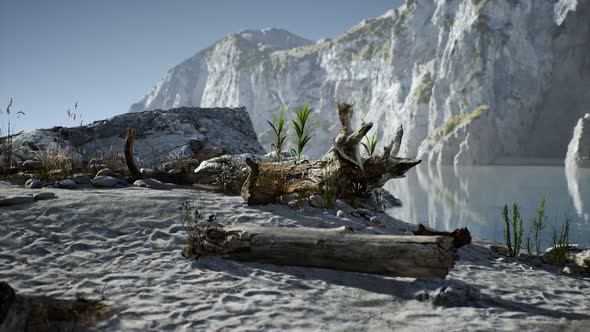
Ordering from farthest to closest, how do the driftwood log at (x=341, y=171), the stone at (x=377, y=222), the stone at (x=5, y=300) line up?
the driftwood log at (x=341, y=171)
the stone at (x=377, y=222)
the stone at (x=5, y=300)

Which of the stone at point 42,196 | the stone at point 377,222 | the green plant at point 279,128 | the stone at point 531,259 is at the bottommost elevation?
the stone at point 531,259

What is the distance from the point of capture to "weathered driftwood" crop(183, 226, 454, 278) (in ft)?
13.0

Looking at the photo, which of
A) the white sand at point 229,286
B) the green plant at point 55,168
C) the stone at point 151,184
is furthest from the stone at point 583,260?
the green plant at point 55,168

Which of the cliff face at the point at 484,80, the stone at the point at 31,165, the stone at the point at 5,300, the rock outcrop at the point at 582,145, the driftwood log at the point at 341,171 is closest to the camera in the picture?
the stone at the point at 5,300

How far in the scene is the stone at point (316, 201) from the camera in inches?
267

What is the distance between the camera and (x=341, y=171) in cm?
746

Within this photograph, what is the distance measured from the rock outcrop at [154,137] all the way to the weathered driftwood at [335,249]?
743cm

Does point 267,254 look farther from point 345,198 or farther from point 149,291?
point 345,198

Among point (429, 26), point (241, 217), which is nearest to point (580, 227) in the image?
point (241, 217)

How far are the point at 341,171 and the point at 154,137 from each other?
8260 millimetres

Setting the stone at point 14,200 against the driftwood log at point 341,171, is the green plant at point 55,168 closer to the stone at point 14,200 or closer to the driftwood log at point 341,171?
the stone at point 14,200

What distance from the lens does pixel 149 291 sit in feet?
12.1

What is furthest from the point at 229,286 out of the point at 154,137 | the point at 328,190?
the point at 154,137

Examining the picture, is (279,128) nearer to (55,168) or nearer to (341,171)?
(341,171)
